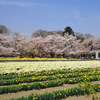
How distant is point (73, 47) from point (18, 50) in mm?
13778

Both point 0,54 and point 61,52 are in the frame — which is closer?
point 0,54

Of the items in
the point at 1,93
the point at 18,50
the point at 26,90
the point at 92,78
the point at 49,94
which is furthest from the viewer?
the point at 18,50

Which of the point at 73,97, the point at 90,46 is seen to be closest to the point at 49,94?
the point at 73,97

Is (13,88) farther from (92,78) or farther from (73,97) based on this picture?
(92,78)

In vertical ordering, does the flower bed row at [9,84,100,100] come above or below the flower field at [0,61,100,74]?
below

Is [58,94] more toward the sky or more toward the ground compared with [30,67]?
more toward the ground

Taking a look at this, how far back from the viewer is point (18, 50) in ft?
133

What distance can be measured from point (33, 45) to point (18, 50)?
12.0 feet

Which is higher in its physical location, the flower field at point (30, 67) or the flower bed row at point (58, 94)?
the flower field at point (30, 67)

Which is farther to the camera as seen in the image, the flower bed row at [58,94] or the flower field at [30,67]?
the flower field at [30,67]

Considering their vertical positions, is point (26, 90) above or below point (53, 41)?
below

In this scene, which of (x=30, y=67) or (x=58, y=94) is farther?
(x=30, y=67)

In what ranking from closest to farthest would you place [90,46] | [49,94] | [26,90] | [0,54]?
[49,94] < [26,90] < [0,54] < [90,46]

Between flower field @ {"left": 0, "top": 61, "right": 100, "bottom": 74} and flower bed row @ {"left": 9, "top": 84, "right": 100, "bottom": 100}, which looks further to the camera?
flower field @ {"left": 0, "top": 61, "right": 100, "bottom": 74}
